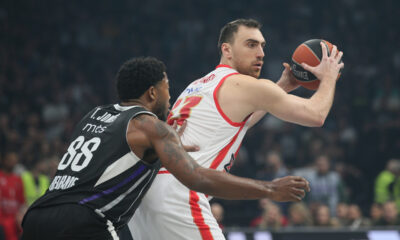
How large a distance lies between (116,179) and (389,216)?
668 cm

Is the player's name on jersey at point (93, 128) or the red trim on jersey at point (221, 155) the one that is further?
the red trim on jersey at point (221, 155)

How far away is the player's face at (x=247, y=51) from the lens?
4.44m

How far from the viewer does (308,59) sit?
4.55 m

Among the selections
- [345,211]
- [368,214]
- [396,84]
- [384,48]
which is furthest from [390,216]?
[384,48]

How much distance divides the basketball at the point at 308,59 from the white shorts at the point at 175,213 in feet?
4.41

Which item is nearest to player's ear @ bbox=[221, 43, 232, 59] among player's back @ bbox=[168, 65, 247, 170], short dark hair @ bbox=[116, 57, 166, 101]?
player's back @ bbox=[168, 65, 247, 170]

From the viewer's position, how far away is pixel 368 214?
1097cm

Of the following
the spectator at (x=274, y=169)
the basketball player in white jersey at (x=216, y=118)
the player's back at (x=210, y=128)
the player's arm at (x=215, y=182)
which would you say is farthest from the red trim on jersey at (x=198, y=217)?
the spectator at (x=274, y=169)

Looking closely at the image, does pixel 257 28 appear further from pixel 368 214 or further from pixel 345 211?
pixel 368 214

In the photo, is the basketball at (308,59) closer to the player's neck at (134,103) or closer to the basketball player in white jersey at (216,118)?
the basketball player in white jersey at (216,118)

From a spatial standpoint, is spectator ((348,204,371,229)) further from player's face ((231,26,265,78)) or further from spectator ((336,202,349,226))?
player's face ((231,26,265,78))

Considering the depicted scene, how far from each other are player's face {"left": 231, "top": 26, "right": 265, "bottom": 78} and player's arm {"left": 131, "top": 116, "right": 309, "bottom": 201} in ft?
4.37

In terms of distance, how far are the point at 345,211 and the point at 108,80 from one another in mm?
7052

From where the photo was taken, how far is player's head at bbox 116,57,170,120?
12.0 ft
